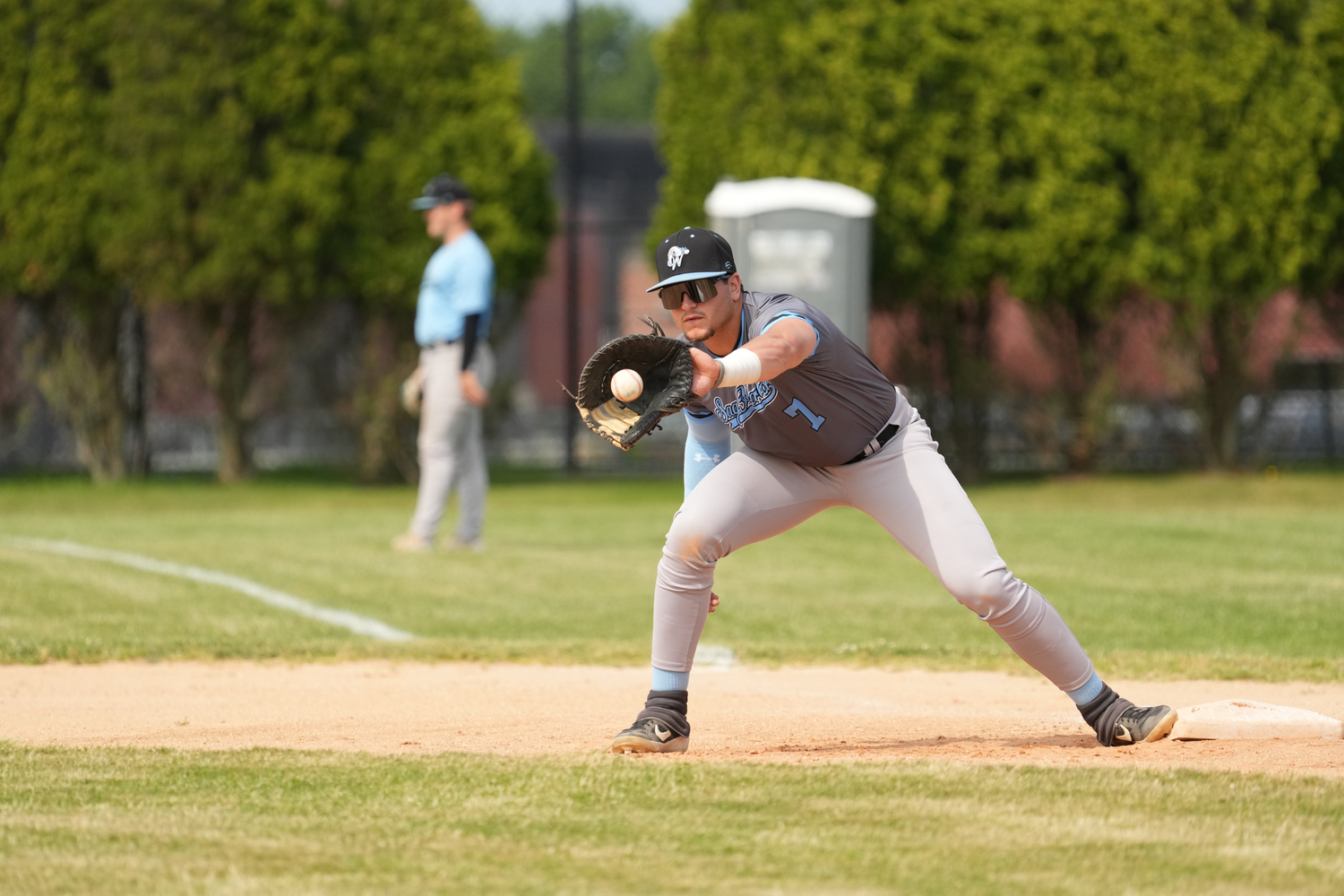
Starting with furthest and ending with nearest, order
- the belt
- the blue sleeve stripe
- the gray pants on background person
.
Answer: the gray pants on background person, the belt, the blue sleeve stripe

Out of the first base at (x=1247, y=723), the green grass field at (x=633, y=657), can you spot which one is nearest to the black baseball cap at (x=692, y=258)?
the green grass field at (x=633, y=657)

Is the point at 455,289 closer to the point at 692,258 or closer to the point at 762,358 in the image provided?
the point at 692,258

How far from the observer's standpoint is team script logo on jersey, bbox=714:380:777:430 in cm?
514

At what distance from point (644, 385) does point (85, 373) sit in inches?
564

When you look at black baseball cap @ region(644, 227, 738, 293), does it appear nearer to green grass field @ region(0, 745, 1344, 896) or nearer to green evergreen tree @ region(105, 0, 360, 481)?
green grass field @ region(0, 745, 1344, 896)

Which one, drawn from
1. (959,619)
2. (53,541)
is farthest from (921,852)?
(53,541)

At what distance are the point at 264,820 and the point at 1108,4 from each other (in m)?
15.1

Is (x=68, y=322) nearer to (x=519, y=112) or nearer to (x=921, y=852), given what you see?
(x=519, y=112)

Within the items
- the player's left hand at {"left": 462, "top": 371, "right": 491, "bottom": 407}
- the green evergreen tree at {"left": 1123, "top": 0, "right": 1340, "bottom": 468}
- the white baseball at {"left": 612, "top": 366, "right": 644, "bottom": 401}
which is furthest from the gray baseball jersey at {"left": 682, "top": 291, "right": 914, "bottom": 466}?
the green evergreen tree at {"left": 1123, "top": 0, "right": 1340, "bottom": 468}

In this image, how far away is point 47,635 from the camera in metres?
8.36

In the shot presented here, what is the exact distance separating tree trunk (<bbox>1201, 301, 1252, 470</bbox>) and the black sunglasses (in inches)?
528

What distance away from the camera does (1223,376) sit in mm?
17719

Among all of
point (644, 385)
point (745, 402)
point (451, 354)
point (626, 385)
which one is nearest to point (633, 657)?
point (745, 402)

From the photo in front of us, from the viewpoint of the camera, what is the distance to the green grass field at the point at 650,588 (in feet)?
26.6
